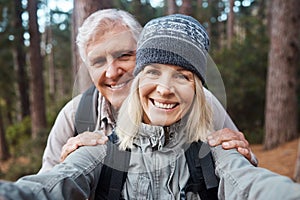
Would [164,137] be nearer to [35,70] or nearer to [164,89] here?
[164,89]

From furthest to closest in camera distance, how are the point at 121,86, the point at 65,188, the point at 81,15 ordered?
the point at 81,15, the point at 121,86, the point at 65,188

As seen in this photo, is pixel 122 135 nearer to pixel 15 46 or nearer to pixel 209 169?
pixel 209 169

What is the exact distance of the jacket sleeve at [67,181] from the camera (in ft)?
3.85

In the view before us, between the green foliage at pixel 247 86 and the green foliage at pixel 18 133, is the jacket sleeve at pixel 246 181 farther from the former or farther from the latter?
the green foliage at pixel 18 133

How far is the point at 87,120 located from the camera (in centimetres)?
225

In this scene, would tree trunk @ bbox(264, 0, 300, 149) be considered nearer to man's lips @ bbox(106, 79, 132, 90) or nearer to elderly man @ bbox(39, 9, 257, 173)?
elderly man @ bbox(39, 9, 257, 173)

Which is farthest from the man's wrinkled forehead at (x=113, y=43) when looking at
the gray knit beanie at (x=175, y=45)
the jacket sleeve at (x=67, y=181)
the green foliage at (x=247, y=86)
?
the green foliage at (x=247, y=86)

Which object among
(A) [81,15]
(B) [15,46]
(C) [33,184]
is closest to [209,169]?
(C) [33,184]

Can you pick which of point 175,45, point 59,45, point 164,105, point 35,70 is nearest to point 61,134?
point 164,105

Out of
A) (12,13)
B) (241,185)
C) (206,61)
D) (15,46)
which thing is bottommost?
(15,46)

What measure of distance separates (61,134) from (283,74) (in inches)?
270

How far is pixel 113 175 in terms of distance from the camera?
168 cm

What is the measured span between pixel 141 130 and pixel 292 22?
7385 mm

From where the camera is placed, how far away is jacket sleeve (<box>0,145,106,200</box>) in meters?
1.17
